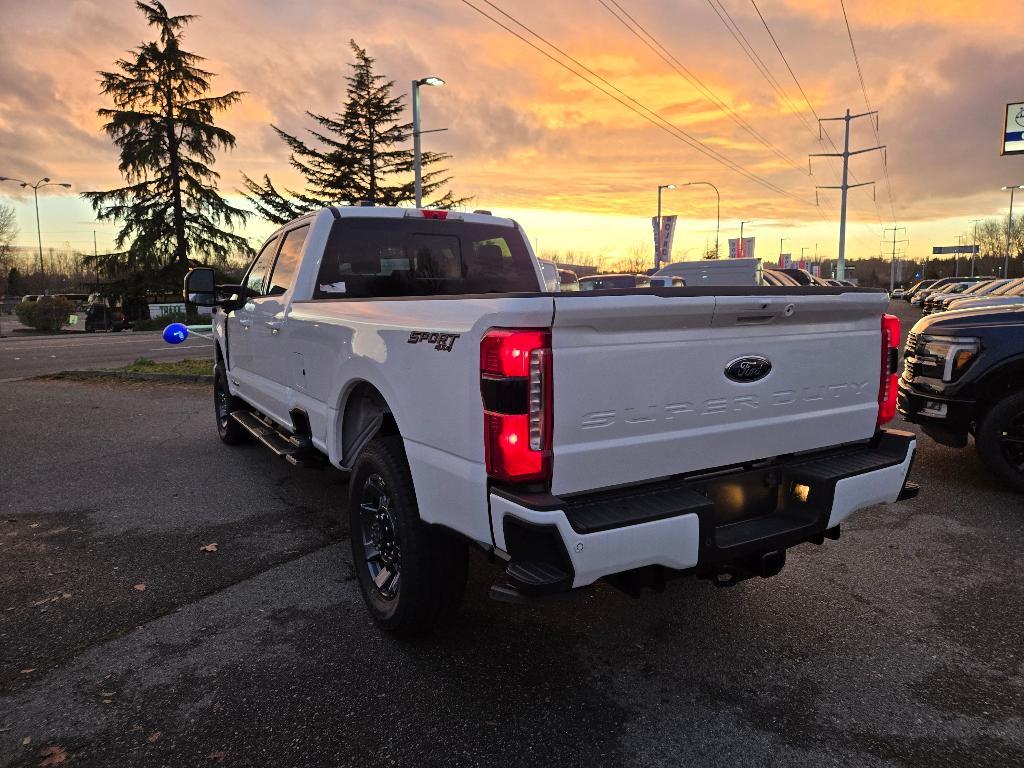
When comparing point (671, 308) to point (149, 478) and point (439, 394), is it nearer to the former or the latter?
point (439, 394)

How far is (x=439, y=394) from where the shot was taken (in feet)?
8.60

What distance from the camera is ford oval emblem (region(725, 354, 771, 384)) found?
108 inches

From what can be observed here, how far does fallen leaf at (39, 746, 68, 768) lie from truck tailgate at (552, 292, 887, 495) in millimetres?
1985

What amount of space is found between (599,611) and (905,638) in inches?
55.8

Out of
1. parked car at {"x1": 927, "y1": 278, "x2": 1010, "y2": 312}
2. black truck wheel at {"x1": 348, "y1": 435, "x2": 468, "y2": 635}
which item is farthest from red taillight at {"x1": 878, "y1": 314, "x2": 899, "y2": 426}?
parked car at {"x1": 927, "y1": 278, "x2": 1010, "y2": 312}

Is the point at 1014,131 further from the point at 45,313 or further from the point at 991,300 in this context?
the point at 45,313

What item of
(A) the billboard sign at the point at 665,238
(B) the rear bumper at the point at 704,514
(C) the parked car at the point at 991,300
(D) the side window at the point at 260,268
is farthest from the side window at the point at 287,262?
(A) the billboard sign at the point at 665,238

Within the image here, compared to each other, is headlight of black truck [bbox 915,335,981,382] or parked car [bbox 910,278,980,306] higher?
parked car [bbox 910,278,980,306]

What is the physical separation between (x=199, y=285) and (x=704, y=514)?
4.59 metres

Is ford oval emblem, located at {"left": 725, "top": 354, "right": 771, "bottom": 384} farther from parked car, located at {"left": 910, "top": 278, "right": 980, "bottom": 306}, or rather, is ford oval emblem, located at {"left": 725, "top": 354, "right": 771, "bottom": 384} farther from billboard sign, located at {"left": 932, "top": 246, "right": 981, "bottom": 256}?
billboard sign, located at {"left": 932, "top": 246, "right": 981, "bottom": 256}

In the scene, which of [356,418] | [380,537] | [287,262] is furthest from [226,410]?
[380,537]

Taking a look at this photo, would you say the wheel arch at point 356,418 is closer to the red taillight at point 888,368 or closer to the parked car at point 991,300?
the red taillight at point 888,368

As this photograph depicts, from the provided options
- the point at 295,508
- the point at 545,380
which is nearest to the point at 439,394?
the point at 545,380

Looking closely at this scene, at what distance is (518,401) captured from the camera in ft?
7.60
